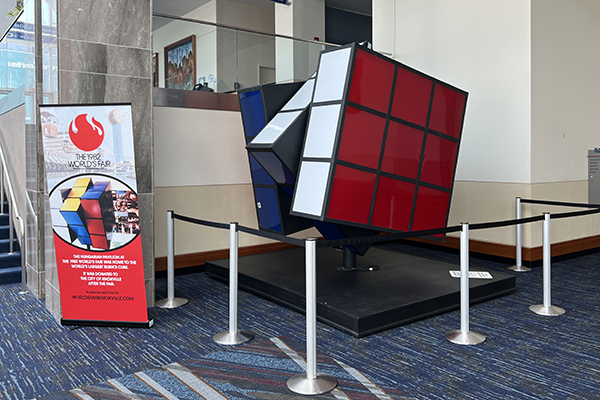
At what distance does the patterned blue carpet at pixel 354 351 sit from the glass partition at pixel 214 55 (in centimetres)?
301

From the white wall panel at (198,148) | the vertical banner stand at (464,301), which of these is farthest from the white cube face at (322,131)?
the white wall panel at (198,148)

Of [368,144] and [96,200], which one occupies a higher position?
[368,144]

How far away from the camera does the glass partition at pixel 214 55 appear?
19.9ft

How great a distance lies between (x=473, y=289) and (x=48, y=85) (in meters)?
4.24

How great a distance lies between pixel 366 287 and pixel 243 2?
1000 centimetres

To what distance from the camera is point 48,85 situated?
436cm

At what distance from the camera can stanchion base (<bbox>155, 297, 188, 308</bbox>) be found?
4.56 m

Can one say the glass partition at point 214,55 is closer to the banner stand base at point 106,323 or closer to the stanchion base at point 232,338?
the banner stand base at point 106,323

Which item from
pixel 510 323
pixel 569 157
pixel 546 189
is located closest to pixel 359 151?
pixel 510 323

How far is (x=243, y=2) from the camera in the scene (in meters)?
12.5

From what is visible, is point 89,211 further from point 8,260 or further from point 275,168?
point 8,260

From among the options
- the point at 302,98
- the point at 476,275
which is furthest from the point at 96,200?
the point at 476,275

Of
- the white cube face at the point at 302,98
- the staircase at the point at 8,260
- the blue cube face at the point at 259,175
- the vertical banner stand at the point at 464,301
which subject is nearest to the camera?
the vertical banner stand at the point at 464,301

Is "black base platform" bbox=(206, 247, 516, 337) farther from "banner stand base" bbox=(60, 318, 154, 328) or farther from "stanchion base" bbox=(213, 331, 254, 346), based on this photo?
"banner stand base" bbox=(60, 318, 154, 328)
